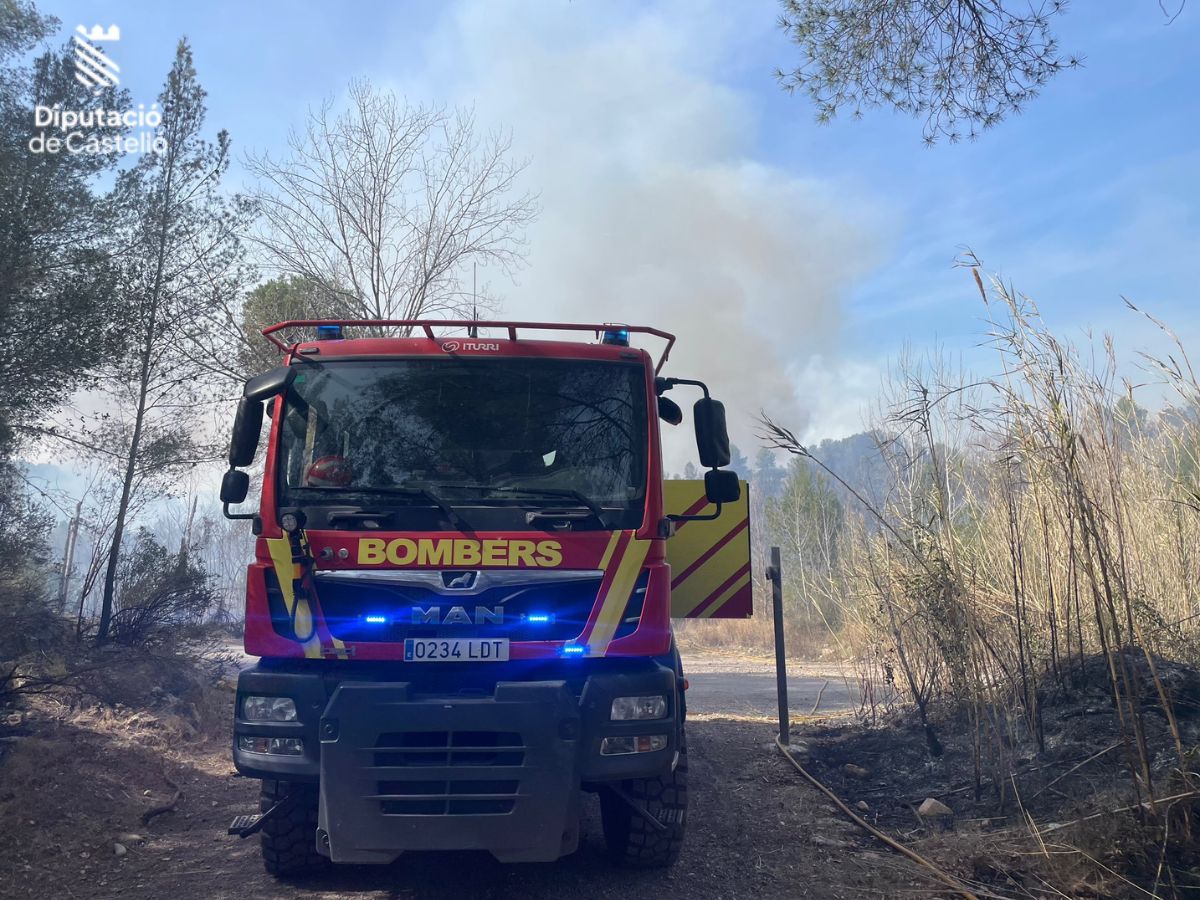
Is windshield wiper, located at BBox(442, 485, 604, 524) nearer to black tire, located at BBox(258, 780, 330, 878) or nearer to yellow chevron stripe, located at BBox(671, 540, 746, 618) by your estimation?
black tire, located at BBox(258, 780, 330, 878)

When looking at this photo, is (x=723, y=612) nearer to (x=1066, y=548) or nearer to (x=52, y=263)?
(x=1066, y=548)

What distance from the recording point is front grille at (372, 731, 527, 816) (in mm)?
3805

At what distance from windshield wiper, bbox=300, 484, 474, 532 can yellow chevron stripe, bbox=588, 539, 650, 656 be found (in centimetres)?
75

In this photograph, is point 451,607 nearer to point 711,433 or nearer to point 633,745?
point 633,745

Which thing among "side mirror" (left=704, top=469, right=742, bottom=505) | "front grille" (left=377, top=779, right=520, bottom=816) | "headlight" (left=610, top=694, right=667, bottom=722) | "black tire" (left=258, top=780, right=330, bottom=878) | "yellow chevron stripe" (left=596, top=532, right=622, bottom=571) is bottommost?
"black tire" (left=258, top=780, right=330, bottom=878)

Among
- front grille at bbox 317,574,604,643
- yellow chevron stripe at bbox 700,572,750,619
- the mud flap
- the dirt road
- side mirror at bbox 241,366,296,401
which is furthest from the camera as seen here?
yellow chevron stripe at bbox 700,572,750,619

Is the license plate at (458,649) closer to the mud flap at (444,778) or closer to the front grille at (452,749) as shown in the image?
the mud flap at (444,778)

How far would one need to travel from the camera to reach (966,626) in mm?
5602

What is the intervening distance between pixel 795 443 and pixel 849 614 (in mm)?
3195

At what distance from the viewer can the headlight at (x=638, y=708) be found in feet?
13.2

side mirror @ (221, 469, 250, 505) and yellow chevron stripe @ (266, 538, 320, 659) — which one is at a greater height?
side mirror @ (221, 469, 250, 505)

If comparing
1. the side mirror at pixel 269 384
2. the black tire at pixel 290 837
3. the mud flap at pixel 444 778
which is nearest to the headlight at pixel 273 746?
the mud flap at pixel 444 778

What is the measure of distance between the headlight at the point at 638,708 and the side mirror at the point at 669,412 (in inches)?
71.5

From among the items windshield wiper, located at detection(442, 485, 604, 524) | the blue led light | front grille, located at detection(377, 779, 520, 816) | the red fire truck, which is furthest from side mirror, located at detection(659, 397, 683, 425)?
front grille, located at detection(377, 779, 520, 816)
